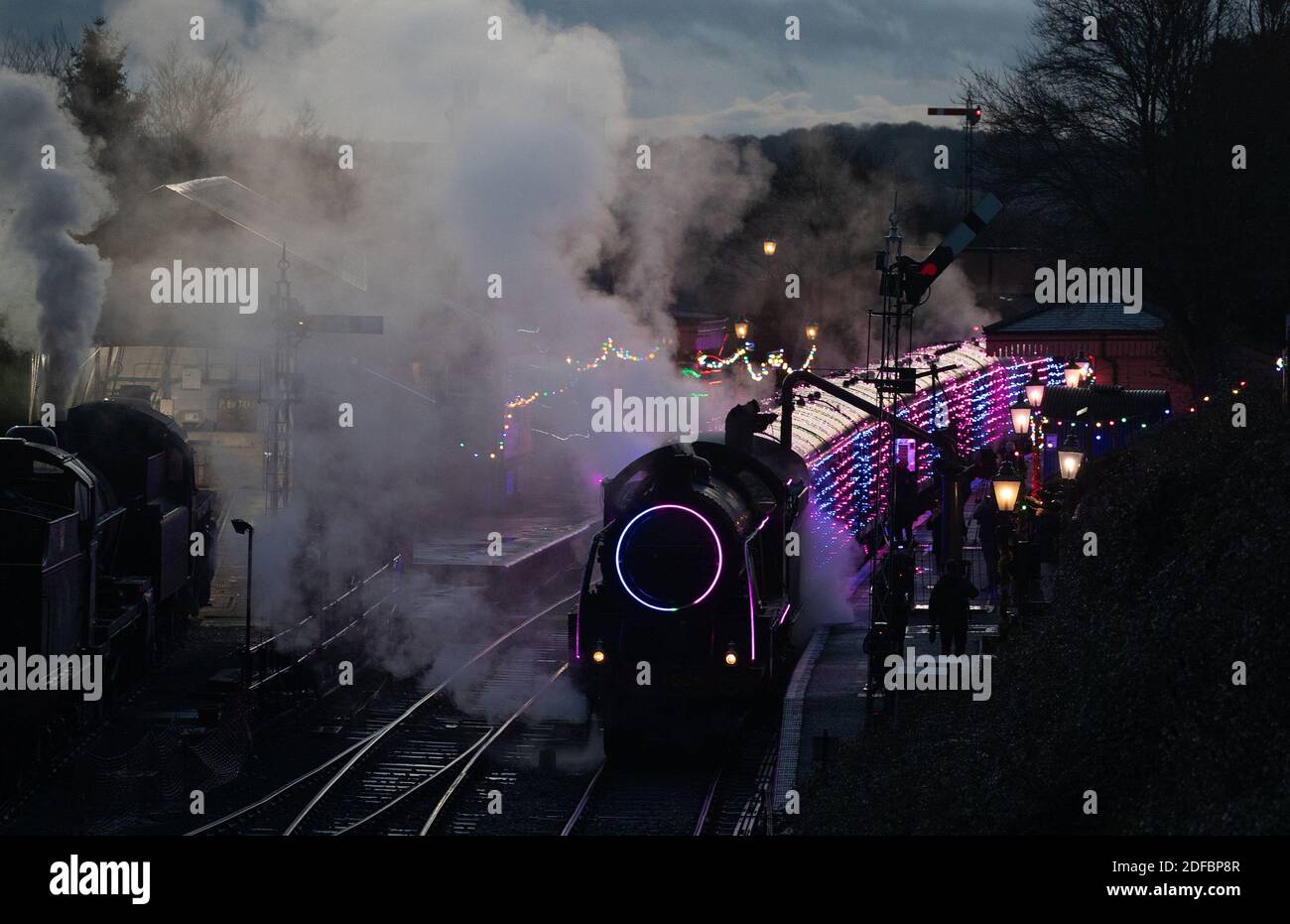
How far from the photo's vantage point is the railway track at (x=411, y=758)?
12.3 metres

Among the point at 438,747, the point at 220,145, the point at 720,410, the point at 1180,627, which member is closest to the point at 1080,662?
the point at 1180,627

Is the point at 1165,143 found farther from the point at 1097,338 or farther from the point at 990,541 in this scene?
the point at 1097,338

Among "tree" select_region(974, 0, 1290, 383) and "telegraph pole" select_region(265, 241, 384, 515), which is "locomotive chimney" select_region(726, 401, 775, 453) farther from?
"tree" select_region(974, 0, 1290, 383)

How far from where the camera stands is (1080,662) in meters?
10.4

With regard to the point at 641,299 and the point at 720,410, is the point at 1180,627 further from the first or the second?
the point at 720,410

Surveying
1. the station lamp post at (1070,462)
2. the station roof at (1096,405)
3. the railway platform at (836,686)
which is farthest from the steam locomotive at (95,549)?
the station roof at (1096,405)

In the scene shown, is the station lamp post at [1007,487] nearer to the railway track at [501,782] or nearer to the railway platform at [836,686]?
the railway platform at [836,686]

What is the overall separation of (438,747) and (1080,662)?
701 cm

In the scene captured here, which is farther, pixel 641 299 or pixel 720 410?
pixel 720 410

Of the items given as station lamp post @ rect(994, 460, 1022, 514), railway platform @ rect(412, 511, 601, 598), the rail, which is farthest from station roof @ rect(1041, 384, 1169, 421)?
the rail

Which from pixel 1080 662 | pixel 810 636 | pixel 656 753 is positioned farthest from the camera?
pixel 810 636

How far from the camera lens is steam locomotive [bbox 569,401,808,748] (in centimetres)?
1323

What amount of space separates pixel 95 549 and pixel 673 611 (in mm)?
6036

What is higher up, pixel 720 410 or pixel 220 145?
pixel 220 145
